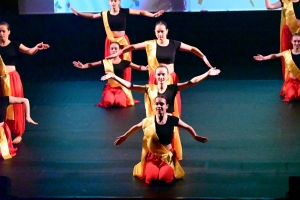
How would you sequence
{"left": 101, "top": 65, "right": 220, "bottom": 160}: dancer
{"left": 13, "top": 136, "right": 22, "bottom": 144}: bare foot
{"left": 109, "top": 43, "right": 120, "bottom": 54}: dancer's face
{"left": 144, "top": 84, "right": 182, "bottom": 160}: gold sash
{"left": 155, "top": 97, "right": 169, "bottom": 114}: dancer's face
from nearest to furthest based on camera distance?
{"left": 155, "top": 97, "right": 169, "bottom": 114}: dancer's face → {"left": 101, "top": 65, "right": 220, "bottom": 160}: dancer → {"left": 144, "top": 84, "right": 182, "bottom": 160}: gold sash → {"left": 13, "top": 136, "right": 22, "bottom": 144}: bare foot → {"left": 109, "top": 43, "right": 120, "bottom": 54}: dancer's face

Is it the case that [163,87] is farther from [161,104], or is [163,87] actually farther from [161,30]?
[161,30]

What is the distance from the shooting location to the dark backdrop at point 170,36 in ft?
26.7

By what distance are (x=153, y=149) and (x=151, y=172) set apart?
161mm

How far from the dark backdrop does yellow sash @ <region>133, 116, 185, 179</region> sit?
3767 mm

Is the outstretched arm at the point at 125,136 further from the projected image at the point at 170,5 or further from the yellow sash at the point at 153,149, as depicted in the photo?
the projected image at the point at 170,5

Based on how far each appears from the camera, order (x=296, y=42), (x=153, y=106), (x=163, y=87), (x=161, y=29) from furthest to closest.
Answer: (x=296, y=42) < (x=161, y=29) < (x=153, y=106) < (x=163, y=87)

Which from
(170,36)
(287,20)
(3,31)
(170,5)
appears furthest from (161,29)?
(170,36)

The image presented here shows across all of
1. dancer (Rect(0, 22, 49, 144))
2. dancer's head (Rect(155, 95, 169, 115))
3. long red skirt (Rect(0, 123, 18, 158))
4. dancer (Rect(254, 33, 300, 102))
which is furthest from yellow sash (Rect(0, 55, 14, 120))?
dancer (Rect(254, 33, 300, 102))

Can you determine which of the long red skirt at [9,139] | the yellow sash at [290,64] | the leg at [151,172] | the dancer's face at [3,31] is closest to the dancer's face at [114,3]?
the dancer's face at [3,31]

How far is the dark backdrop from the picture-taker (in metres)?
8.15

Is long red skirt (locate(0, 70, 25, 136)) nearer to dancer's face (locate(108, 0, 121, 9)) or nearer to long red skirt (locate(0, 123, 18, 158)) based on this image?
long red skirt (locate(0, 123, 18, 158))

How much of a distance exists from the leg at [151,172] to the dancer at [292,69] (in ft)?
8.61

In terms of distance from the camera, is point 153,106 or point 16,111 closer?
point 153,106

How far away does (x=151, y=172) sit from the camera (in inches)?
165
